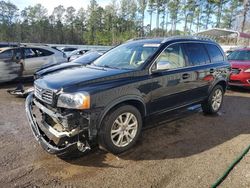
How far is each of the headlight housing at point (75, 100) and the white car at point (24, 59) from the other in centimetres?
694

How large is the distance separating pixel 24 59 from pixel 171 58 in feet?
23.0

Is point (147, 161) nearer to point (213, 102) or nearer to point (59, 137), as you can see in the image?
point (59, 137)

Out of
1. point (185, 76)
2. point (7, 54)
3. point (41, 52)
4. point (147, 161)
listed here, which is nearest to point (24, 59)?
point (7, 54)

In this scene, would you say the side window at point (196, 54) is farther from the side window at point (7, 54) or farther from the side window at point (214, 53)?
the side window at point (7, 54)

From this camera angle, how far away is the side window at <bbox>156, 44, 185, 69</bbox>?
4.12m

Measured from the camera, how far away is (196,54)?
5066 mm

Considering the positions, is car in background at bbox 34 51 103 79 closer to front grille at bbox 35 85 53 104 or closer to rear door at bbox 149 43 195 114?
front grille at bbox 35 85 53 104

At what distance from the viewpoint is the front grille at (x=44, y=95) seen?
335cm

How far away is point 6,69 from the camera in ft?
29.6

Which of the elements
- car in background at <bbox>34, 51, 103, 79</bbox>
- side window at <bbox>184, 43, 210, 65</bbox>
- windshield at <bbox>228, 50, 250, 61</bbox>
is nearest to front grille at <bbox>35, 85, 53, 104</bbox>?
car in background at <bbox>34, 51, 103, 79</bbox>

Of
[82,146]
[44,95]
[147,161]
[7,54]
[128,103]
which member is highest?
[7,54]

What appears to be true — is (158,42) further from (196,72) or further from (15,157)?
(15,157)

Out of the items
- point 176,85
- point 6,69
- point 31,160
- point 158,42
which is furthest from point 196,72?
point 6,69

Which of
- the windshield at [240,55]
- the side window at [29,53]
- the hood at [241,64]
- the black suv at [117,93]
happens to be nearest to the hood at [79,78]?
the black suv at [117,93]
